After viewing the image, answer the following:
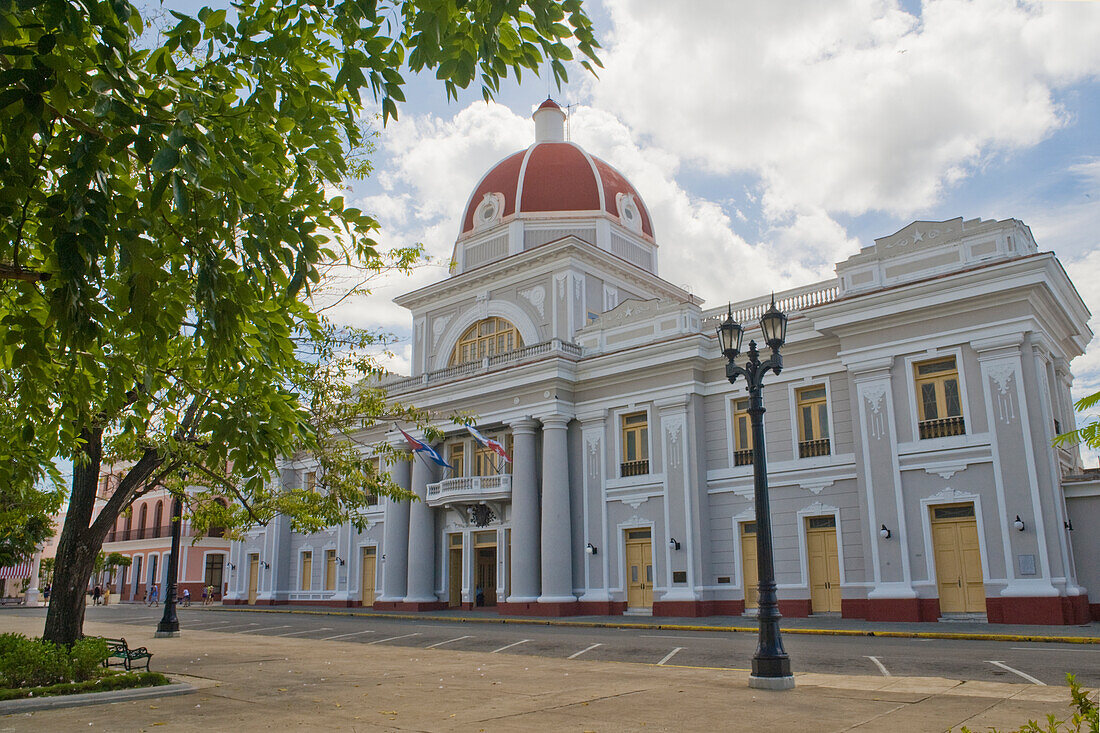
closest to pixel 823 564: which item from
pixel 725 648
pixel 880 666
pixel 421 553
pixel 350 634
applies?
pixel 725 648

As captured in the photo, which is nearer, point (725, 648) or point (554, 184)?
point (725, 648)

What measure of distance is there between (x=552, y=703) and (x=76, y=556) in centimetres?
777

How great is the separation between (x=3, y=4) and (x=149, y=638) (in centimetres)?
2161

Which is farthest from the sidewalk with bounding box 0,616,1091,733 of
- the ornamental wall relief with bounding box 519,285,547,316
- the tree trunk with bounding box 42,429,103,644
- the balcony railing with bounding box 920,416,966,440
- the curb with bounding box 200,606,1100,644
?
the ornamental wall relief with bounding box 519,285,547,316

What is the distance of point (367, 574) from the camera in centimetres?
3850

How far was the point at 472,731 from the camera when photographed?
26.7 ft

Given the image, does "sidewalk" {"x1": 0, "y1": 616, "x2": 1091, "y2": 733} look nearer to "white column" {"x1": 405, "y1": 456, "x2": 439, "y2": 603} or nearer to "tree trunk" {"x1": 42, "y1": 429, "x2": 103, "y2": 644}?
"tree trunk" {"x1": 42, "y1": 429, "x2": 103, "y2": 644}

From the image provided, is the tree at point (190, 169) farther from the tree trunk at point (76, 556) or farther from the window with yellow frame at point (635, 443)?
the window with yellow frame at point (635, 443)

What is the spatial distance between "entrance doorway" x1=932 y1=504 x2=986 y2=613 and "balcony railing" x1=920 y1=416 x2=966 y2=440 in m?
1.91

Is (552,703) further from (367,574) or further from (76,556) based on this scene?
(367,574)

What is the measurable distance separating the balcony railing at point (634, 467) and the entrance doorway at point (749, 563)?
12.9ft

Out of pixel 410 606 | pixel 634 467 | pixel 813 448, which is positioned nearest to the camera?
pixel 813 448

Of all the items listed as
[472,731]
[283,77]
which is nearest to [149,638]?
[472,731]

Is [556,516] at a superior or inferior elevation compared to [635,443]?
inferior
